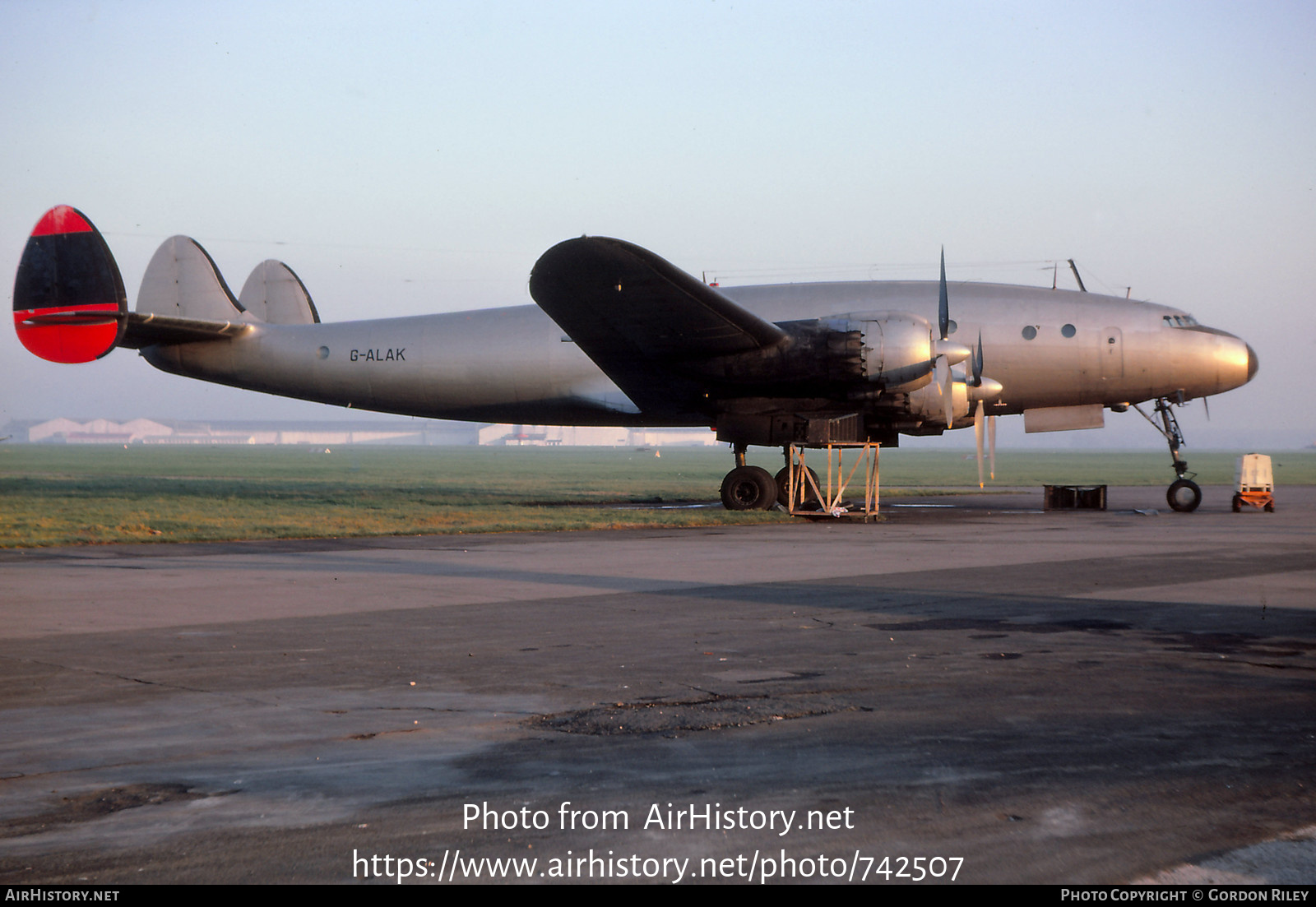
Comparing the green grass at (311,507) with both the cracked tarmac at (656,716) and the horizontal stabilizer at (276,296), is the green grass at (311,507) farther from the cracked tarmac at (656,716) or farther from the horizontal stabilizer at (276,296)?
the cracked tarmac at (656,716)

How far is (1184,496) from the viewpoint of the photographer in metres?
26.7

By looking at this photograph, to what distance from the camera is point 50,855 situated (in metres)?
3.97

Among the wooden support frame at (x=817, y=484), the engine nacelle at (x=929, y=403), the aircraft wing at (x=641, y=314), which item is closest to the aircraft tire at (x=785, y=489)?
the wooden support frame at (x=817, y=484)

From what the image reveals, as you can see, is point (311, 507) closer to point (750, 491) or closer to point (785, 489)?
point (750, 491)

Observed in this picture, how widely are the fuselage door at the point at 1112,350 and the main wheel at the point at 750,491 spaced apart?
8287mm

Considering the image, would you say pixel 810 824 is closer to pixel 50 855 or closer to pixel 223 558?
pixel 50 855

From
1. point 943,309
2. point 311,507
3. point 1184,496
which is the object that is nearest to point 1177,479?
point 1184,496

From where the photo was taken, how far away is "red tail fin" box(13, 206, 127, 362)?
2530 centimetres

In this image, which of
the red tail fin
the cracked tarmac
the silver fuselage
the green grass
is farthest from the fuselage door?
the red tail fin

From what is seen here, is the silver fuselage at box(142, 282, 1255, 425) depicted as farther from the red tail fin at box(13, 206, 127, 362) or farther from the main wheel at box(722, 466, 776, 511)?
the red tail fin at box(13, 206, 127, 362)

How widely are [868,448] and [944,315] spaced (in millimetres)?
3321

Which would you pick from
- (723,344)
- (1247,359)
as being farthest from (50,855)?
(1247,359)

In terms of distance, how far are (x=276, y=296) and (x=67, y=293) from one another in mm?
6384

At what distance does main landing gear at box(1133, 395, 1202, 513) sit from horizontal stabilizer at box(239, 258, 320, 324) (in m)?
22.5
